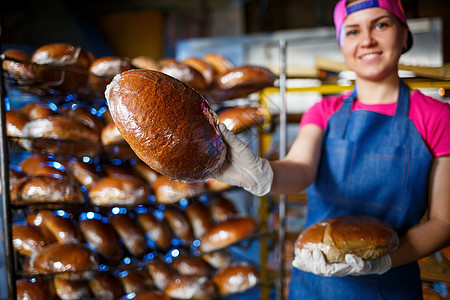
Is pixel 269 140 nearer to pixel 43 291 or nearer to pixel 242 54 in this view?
pixel 242 54

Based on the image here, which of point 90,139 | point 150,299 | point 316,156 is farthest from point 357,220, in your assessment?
point 90,139

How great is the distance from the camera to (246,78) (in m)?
1.82

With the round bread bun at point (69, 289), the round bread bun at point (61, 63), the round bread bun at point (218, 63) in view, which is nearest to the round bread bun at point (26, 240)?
the round bread bun at point (69, 289)

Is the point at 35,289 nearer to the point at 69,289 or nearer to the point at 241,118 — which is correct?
the point at 69,289

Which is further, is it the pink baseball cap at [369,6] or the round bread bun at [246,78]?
the round bread bun at [246,78]

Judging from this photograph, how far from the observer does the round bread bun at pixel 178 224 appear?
1964 mm

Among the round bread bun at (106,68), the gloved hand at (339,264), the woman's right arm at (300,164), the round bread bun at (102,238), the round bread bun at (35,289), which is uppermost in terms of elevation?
the round bread bun at (106,68)

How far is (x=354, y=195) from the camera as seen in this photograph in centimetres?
132

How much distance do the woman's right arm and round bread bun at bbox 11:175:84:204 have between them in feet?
2.72

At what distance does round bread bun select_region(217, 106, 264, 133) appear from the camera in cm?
173

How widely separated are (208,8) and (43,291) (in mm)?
3929

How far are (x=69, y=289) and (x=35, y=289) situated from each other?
0.41ft

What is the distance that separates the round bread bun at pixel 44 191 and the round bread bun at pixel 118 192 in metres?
0.09

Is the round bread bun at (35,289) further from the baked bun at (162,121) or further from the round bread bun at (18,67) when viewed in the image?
the baked bun at (162,121)
